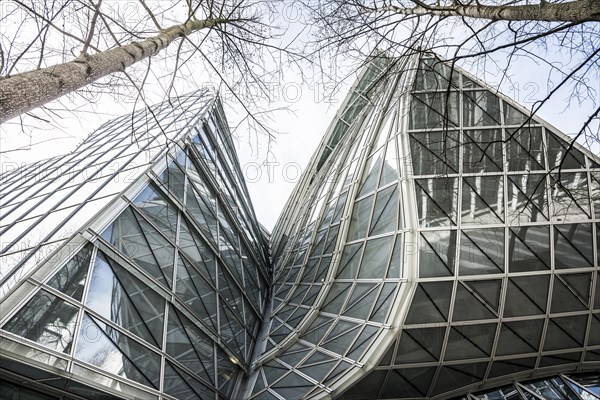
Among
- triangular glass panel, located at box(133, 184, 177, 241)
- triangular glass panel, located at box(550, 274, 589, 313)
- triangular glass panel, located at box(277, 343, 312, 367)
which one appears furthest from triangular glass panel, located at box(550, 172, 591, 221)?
triangular glass panel, located at box(133, 184, 177, 241)

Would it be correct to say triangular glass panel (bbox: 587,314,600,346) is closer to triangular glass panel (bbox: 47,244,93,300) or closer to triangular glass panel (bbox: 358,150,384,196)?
triangular glass panel (bbox: 358,150,384,196)

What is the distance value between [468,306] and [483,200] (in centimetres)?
316

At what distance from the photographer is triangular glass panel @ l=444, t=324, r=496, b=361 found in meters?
9.78

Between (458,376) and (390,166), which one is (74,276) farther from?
(458,376)

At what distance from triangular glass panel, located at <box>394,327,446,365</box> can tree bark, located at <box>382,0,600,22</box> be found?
24.7 feet

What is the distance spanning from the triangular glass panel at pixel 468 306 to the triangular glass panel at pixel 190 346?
284 inches

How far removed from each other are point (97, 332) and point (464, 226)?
9.39 metres

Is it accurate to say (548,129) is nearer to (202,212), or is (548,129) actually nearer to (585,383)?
(585,383)

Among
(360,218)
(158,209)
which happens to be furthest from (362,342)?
(158,209)

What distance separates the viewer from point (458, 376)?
10438mm

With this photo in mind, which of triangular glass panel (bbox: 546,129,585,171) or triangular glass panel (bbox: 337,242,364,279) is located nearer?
triangular glass panel (bbox: 546,129,585,171)

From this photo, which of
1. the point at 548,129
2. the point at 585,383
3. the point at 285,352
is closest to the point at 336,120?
the point at 548,129

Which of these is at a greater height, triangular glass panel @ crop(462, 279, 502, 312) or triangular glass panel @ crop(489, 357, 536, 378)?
triangular glass panel @ crop(462, 279, 502, 312)

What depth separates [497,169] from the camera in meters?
10.8
